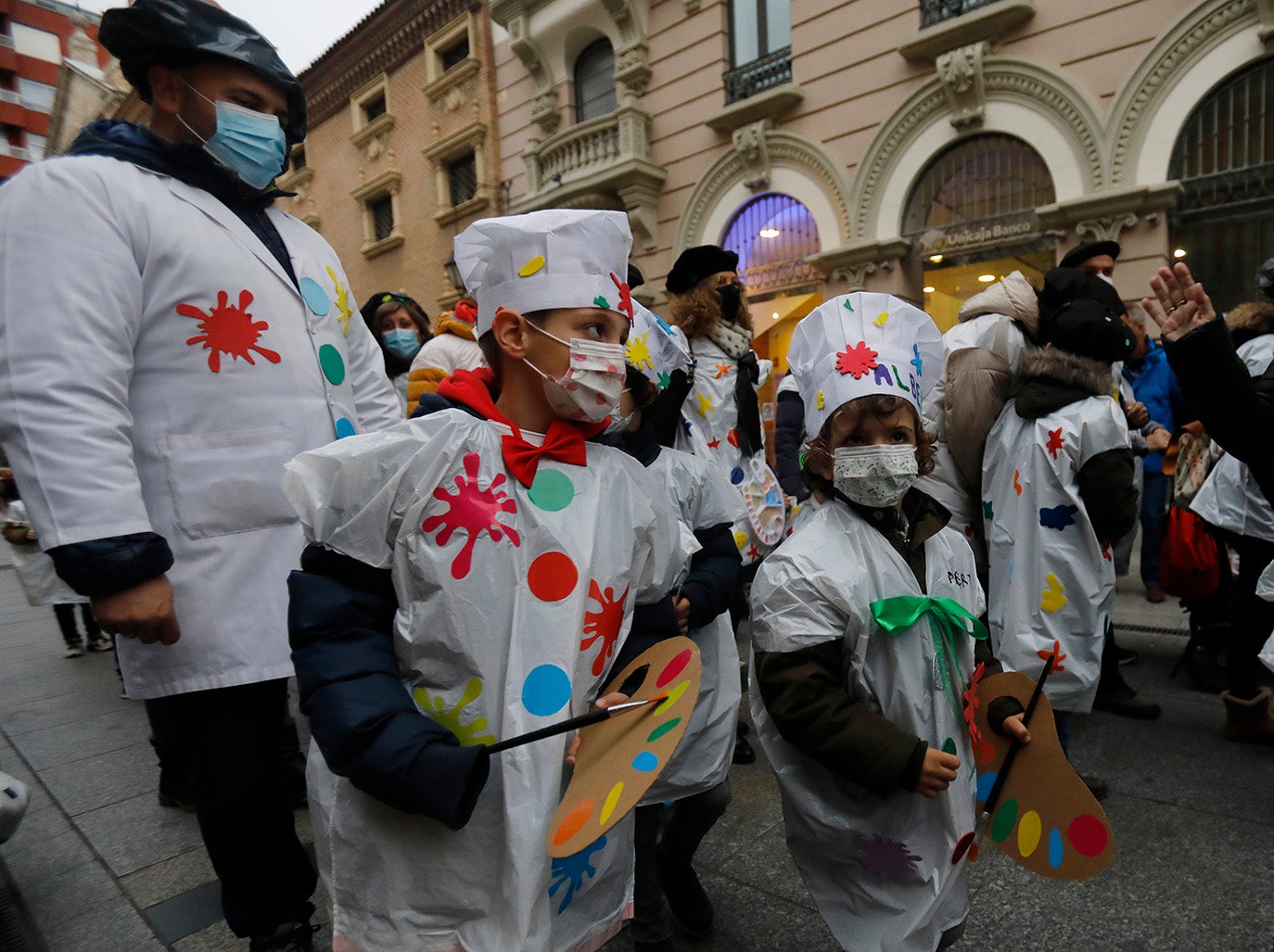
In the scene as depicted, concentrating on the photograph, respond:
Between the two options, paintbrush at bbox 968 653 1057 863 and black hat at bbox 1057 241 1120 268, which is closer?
paintbrush at bbox 968 653 1057 863

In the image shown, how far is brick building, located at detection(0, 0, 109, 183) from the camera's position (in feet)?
107

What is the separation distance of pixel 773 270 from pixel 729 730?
9.41m

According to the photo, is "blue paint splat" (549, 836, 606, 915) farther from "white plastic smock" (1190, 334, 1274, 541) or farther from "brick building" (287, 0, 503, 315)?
"brick building" (287, 0, 503, 315)

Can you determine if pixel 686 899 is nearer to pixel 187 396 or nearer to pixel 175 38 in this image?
pixel 187 396

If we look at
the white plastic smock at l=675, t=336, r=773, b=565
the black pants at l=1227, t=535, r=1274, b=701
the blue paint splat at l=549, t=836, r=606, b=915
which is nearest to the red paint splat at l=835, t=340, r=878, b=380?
the blue paint splat at l=549, t=836, r=606, b=915

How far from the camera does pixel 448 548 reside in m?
1.31

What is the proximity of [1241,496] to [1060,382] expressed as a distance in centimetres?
125

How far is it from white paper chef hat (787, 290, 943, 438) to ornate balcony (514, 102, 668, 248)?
9428mm

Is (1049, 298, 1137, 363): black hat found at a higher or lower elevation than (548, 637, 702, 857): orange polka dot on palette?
higher

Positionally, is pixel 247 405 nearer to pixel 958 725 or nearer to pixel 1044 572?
pixel 958 725

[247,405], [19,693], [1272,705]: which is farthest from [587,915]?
[19,693]

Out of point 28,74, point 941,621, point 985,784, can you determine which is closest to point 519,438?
point 941,621

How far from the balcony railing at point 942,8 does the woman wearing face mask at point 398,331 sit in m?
7.42

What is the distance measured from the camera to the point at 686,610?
200cm
